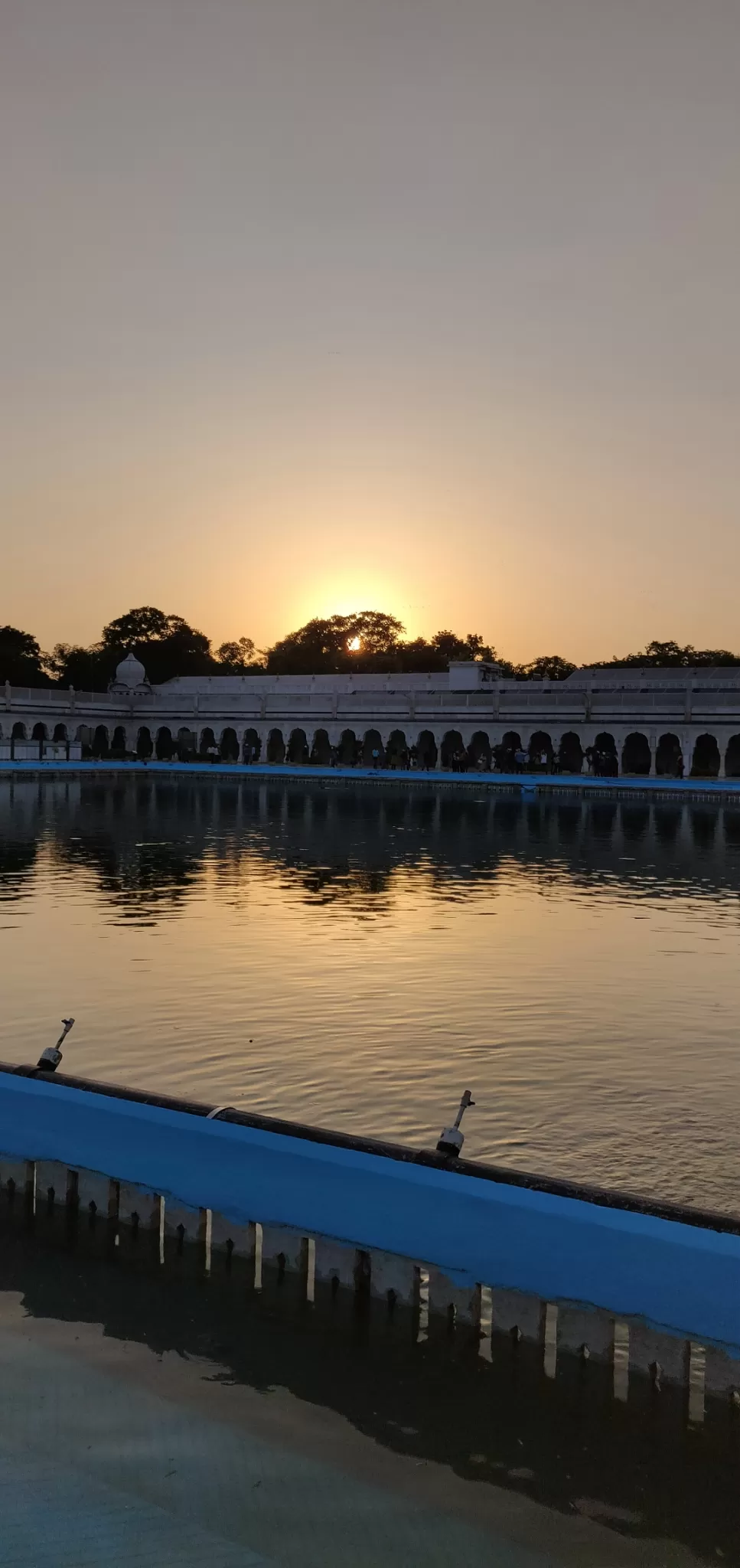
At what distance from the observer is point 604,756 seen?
237ft

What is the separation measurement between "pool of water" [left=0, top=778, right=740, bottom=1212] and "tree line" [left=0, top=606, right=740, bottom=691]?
68943 millimetres

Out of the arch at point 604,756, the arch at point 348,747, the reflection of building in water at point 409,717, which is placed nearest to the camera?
the reflection of building in water at point 409,717

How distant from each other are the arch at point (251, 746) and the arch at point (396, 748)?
11.5 metres

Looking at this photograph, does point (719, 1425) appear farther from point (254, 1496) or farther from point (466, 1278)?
point (254, 1496)

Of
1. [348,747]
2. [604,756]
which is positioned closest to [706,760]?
[604,756]

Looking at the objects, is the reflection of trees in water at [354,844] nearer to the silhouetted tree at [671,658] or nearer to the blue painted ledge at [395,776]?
the blue painted ledge at [395,776]

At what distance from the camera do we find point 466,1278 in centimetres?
554

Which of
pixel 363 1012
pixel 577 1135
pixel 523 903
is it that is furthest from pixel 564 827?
pixel 577 1135

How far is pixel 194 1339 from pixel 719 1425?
230 cm

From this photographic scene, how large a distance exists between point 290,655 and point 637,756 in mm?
49046

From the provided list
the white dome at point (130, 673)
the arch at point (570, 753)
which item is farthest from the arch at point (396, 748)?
the white dome at point (130, 673)

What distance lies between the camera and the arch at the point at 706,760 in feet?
233

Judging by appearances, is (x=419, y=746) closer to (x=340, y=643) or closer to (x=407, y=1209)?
(x=340, y=643)

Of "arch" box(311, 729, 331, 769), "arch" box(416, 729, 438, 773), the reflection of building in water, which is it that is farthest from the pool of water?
"arch" box(311, 729, 331, 769)
